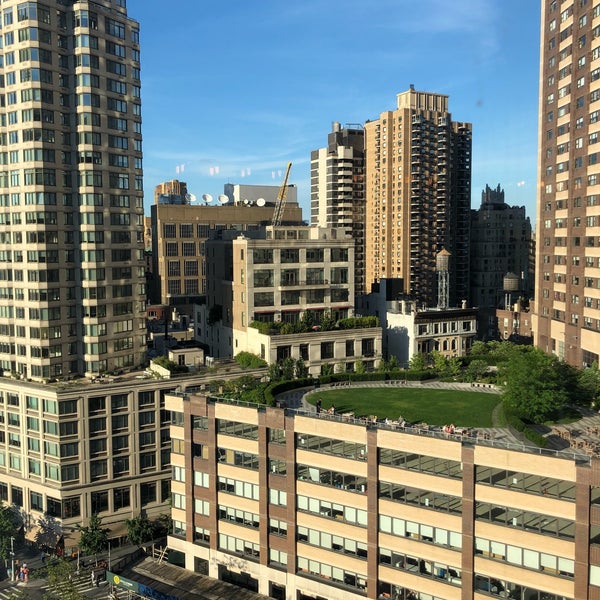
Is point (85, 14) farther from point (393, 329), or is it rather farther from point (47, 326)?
point (393, 329)

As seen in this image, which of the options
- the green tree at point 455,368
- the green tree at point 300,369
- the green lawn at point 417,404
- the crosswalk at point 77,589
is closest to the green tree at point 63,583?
the crosswalk at point 77,589

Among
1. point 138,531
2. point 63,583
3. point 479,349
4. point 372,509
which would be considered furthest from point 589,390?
point 63,583

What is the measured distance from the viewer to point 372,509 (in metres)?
60.2

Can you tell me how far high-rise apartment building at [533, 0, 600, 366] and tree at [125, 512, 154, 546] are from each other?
226ft

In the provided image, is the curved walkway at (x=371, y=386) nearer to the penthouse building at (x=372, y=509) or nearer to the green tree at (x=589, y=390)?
the green tree at (x=589, y=390)

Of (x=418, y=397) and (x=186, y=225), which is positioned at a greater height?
(x=186, y=225)

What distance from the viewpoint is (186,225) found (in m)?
196

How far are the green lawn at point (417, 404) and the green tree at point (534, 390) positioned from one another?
351cm

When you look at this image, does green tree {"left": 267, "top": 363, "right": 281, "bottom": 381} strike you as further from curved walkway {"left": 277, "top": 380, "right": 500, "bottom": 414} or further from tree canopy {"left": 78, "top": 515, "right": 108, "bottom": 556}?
tree canopy {"left": 78, "top": 515, "right": 108, "bottom": 556}

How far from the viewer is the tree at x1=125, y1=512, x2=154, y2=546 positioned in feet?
270

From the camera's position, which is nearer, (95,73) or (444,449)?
(444,449)

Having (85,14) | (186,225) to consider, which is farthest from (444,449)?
(186,225)

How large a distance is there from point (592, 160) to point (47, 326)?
84.5 m

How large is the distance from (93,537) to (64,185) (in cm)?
4668
